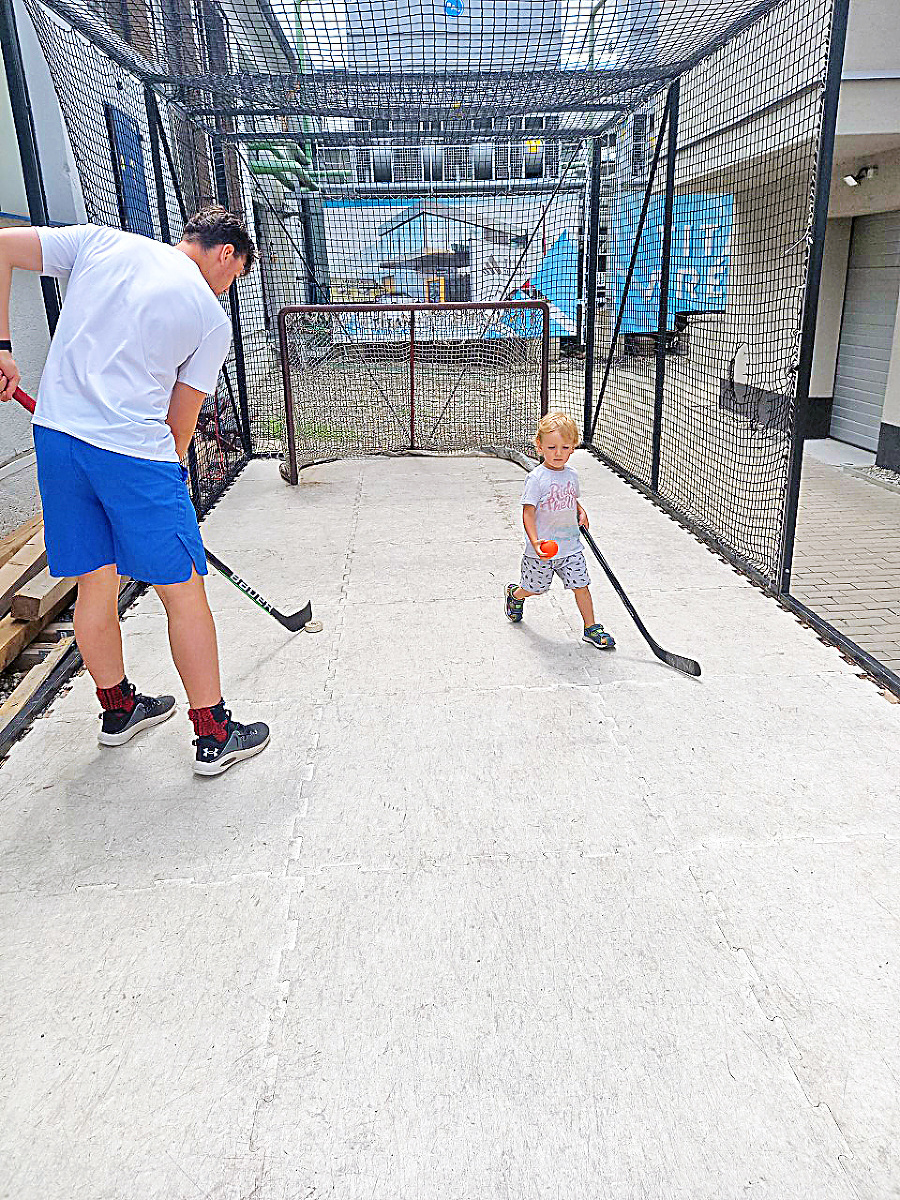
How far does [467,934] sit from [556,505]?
1.79m

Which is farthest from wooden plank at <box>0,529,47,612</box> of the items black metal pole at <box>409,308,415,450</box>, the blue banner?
the blue banner

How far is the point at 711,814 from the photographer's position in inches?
90.1

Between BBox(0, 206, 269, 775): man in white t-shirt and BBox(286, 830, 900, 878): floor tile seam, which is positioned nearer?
BBox(286, 830, 900, 878): floor tile seam

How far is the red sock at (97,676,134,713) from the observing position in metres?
2.66

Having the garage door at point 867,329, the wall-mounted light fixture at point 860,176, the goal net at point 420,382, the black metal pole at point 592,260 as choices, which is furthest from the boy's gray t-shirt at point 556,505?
the wall-mounted light fixture at point 860,176

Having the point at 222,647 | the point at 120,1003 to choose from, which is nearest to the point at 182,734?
the point at 222,647

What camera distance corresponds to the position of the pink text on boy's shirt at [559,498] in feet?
10.6

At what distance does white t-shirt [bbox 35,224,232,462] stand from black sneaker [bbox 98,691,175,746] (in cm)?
88

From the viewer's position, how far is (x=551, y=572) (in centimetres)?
341

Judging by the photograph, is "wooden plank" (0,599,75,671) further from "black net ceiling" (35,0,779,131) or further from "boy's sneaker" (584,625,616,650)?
"black net ceiling" (35,0,779,131)

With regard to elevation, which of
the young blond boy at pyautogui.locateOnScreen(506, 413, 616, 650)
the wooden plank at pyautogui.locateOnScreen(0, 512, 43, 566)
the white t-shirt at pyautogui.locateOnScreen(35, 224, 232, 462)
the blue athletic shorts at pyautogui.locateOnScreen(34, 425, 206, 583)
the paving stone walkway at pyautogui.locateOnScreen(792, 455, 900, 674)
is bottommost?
the paving stone walkway at pyautogui.locateOnScreen(792, 455, 900, 674)

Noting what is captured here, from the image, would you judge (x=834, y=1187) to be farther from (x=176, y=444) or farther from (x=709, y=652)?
(x=176, y=444)

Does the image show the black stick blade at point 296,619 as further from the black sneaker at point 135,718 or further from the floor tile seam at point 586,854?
the floor tile seam at point 586,854

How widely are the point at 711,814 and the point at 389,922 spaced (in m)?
0.92
